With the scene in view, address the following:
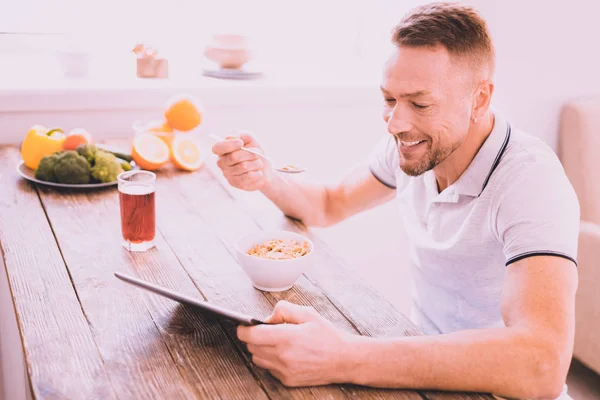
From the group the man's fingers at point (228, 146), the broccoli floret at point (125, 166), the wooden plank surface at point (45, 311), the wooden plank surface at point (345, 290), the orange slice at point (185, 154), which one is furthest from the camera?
the orange slice at point (185, 154)

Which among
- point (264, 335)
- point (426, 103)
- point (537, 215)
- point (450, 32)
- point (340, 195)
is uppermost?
point (450, 32)

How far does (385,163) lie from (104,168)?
722mm

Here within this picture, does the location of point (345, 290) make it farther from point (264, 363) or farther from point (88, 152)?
point (88, 152)

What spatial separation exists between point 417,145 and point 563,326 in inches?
18.9

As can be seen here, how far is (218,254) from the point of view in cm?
137

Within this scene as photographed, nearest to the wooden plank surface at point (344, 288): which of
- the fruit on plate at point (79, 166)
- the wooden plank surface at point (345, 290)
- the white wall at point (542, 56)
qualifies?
the wooden plank surface at point (345, 290)

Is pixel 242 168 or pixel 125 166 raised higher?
pixel 242 168

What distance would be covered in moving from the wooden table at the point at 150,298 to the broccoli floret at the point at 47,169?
0.12ft

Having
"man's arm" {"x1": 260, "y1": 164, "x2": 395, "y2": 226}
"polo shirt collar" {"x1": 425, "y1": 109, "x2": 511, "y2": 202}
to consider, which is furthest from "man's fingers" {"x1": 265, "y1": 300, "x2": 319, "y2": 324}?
"man's arm" {"x1": 260, "y1": 164, "x2": 395, "y2": 226}

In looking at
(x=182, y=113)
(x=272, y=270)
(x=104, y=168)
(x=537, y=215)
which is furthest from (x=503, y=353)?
(x=182, y=113)

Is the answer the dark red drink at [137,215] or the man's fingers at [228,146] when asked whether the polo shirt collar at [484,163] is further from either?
the dark red drink at [137,215]

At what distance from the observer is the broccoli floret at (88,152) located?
1690 millimetres

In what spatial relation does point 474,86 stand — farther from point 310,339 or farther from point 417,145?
point 310,339

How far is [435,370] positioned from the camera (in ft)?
3.15
